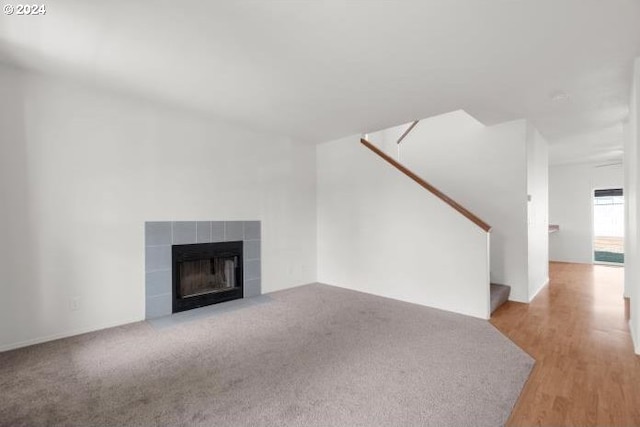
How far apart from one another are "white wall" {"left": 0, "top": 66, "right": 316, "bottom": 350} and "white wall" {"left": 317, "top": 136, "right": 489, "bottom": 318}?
149cm

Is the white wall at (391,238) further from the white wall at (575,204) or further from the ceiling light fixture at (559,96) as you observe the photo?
the white wall at (575,204)

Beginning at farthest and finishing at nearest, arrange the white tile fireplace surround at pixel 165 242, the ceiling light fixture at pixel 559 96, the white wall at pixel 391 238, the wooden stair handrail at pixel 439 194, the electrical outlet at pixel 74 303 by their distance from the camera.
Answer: the white wall at pixel 391 238, the wooden stair handrail at pixel 439 194, the white tile fireplace surround at pixel 165 242, the ceiling light fixture at pixel 559 96, the electrical outlet at pixel 74 303

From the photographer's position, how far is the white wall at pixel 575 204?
661 cm

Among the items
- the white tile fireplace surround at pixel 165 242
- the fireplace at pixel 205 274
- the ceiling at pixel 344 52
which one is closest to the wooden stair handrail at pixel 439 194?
the ceiling at pixel 344 52

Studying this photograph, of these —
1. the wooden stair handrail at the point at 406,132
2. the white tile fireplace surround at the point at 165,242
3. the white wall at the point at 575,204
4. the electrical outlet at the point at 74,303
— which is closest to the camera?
the electrical outlet at the point at 74,303

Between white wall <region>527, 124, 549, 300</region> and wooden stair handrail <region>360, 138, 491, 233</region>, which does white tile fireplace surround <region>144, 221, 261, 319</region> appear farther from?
white wall <region>527, 124, 549, 300</region>

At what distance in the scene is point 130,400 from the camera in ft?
5.75

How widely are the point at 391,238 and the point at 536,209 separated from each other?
2116 mm

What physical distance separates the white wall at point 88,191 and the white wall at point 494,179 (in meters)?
3.01

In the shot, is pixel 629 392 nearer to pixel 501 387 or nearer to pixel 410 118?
pixel 501 387

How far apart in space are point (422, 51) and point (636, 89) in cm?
171

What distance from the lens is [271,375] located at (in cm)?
203

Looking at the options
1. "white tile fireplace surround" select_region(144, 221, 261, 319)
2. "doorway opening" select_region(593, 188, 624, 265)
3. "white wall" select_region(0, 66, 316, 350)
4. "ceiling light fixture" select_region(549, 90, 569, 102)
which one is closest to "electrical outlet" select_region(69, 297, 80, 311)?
"white wall" select_region(0, 66, 316, 350)

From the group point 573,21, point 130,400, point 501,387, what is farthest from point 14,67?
point 501,387
